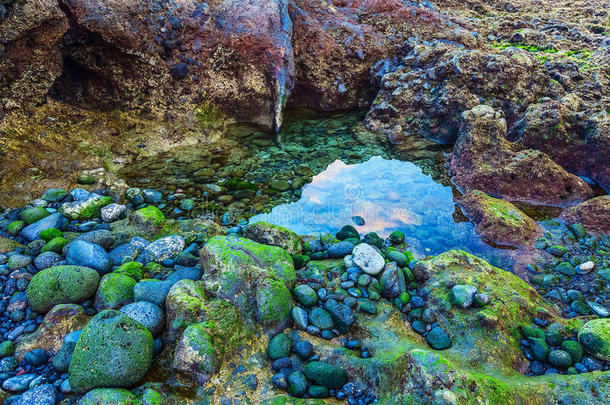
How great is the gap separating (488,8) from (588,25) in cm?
342

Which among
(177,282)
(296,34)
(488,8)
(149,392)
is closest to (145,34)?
(296,34)

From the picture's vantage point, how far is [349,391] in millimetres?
2652

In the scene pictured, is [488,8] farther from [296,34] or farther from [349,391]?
[349,391]

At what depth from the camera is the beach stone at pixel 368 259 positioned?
3756mm

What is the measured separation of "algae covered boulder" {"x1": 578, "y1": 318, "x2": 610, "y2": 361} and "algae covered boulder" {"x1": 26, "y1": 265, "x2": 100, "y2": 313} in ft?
14.1

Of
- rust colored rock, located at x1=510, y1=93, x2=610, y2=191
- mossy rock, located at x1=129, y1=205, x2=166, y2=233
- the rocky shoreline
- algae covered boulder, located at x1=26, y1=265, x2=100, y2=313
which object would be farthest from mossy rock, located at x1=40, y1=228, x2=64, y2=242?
rust colored rock, located at x1=510, y1=93, x2=610, y2=191

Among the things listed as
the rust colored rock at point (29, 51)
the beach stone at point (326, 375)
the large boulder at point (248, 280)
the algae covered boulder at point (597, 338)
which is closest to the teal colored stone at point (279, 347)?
the large boulder at point (248, 280)

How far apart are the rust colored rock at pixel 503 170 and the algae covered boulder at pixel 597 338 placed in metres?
3.08

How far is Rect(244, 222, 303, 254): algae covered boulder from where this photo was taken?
4.28 meters

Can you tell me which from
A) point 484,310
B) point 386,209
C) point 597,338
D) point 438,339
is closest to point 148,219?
point 386,209

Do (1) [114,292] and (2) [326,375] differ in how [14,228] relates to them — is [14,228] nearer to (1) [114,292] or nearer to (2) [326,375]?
(1) [114,292]

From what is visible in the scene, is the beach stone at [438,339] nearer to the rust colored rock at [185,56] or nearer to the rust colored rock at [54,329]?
the rust colored rock at [54,329]

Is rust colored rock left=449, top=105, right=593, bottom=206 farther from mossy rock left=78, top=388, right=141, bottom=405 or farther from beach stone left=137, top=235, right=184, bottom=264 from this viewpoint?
mossy rock left=78, top=388, right=141, bottom=405

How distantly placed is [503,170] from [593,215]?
1.40 meters
